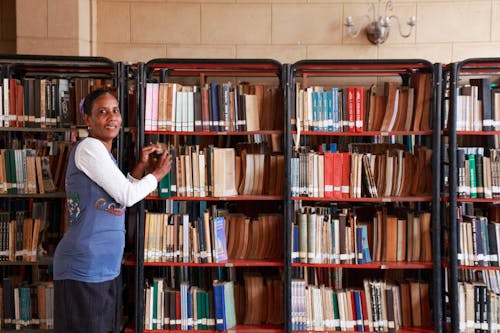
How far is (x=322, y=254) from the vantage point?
3191 mm

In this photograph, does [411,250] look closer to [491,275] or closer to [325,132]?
[491,275]

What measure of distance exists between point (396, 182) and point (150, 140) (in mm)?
1704

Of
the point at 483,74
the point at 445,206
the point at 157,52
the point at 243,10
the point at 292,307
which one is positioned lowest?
the point at 292,307

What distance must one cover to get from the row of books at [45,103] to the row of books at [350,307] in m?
1.87

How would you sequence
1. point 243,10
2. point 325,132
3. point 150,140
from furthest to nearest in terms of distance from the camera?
point 243,10 < point 150,140 < point 325,132

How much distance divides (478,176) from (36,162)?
114 inches

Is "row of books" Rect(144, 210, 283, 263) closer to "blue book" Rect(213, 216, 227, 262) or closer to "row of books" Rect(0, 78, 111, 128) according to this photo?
"blue book" Rect(213, 216, 227, 262)

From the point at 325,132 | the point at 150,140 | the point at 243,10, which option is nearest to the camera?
the point at 325,132

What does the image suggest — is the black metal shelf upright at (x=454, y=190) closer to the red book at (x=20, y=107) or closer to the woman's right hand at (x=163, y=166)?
the woman's right hand at (x=163, y=166)

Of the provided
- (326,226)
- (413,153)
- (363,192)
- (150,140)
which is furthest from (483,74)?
(150,140)

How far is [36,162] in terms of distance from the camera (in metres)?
3.24

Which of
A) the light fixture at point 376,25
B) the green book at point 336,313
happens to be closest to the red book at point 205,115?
the light fixture at point 376,25

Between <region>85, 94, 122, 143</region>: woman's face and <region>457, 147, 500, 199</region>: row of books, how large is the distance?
2144 mm

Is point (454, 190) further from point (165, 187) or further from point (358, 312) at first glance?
point (165, 187)
